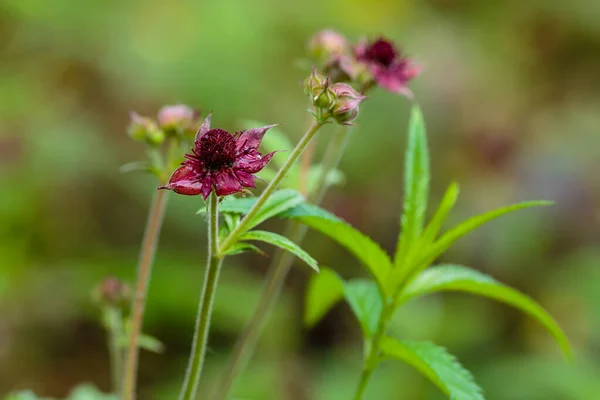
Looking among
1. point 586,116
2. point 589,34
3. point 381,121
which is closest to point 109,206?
point 381,121

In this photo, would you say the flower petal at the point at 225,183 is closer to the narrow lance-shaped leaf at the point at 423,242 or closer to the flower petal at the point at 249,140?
the flower petal at the point at 249,140

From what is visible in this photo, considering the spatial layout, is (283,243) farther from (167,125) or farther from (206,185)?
(167,125)

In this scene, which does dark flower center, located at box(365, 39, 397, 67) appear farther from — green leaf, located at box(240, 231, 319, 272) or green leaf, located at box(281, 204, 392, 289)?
green leaf, located at box(240, 231, 319, 272)

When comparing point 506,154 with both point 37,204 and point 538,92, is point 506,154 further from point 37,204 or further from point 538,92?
point 37,204

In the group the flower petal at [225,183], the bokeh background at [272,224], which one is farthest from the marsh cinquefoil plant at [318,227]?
the bokeh background at [272,224]

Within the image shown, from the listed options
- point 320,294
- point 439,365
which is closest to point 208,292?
point 439,365

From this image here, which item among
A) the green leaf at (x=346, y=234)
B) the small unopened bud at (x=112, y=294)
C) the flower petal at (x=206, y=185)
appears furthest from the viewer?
the small unopened bud at (x=112, y=294)

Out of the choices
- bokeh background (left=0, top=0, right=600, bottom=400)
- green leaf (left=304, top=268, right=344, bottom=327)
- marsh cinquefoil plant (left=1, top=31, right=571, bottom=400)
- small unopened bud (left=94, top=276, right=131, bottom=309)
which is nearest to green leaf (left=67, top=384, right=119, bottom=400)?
marsh cinquefoil plant (left=1, top=31, right=571, bottom=400)
